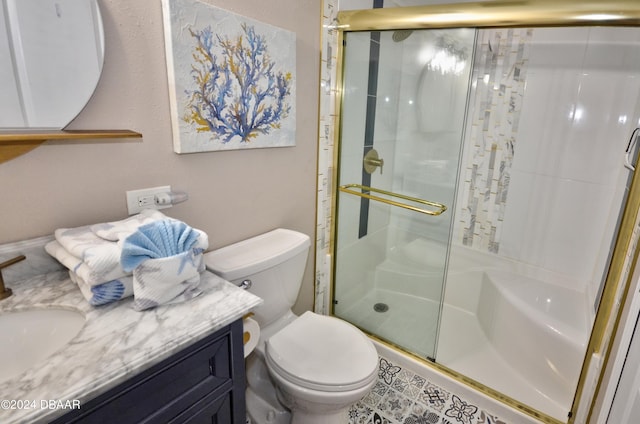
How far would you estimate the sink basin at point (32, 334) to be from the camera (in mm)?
807

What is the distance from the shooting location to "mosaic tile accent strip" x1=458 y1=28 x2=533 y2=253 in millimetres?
2053

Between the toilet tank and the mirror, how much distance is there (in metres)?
0.67

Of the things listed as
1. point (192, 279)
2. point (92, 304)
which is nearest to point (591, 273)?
point (192, 279)

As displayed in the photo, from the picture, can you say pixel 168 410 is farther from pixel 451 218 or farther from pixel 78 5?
pixel 451 218

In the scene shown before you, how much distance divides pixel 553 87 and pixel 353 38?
45.4 inches

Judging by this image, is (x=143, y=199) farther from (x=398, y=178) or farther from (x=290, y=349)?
(x=398, y=178)

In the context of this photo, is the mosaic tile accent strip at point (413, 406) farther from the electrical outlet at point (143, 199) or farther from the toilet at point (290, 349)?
the electrical outlet at point (143, 199)

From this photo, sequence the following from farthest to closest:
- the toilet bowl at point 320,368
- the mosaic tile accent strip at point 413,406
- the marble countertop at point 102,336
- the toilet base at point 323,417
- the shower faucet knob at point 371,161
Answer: the shower faucet knob at point 371,161 < the mosaic tile accent strip at point 413,406 < the toilet base at point 323,417 < the toilet bowl at point 320,368 < the marble countertop at point 102,336

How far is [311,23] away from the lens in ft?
5.37

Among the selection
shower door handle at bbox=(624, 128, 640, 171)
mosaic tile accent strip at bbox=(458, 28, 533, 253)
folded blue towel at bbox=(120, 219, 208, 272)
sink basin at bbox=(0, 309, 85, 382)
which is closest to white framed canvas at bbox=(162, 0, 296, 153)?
folded blue towel at bbox=(120, 219, 208, 272)

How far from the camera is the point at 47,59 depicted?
897mm

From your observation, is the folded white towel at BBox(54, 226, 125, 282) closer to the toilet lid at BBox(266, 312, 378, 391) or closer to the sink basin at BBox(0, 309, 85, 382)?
the sink basin at BBox(0, 309, 85, 382)

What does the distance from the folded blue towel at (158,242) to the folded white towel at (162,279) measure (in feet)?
0.07

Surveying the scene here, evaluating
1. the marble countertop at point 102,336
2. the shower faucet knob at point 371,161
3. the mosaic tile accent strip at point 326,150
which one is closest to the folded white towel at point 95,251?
the marble countertop at point 102,336
